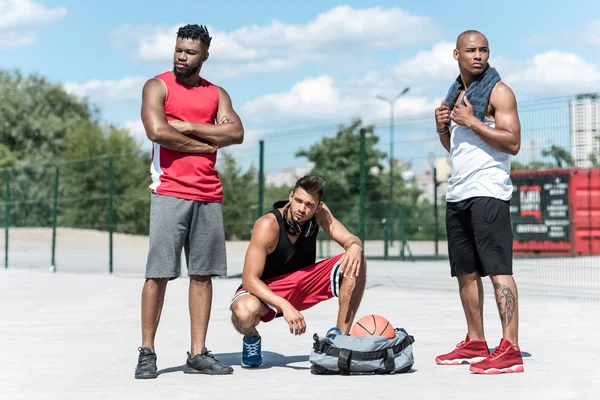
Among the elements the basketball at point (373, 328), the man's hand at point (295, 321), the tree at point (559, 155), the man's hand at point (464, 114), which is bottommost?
the basketball at point (373, 328)

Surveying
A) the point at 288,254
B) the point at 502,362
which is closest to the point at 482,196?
the point at 502,362

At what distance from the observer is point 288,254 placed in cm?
609

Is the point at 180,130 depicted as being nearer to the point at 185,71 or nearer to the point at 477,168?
the point at 185,71

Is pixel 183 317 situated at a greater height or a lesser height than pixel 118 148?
lesser

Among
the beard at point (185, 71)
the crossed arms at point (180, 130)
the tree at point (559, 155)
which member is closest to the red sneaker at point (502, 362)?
the crossed arms at point (180, 130)

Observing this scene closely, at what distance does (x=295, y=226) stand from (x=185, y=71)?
3.98 ft

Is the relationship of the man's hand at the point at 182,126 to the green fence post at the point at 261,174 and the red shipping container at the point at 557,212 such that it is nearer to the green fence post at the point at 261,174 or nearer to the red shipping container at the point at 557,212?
the green fence post at the point at 261,174

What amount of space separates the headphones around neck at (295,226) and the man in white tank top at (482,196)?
923mm

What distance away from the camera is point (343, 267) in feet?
19.4

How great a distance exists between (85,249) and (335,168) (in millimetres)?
17771

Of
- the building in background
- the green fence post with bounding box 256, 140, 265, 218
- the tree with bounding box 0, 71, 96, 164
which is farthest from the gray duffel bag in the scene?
the tree with bounding box 0, 71, 96, 164

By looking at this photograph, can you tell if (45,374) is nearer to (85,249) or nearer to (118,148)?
(85,249)

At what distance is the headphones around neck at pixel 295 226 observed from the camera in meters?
5.93

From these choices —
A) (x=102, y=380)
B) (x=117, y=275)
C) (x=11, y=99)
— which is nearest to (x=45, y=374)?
(x=102, y=380)
